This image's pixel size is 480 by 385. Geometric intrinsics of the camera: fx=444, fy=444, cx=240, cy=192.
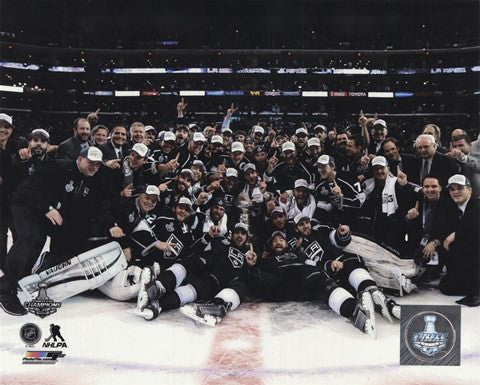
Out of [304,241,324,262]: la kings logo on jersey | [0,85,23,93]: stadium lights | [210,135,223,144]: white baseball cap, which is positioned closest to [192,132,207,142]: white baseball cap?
[210,135,223,144]: white baseball cap

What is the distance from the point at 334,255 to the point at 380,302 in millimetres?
497

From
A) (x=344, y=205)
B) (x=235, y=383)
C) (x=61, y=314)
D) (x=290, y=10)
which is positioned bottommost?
(x=235, y=383)

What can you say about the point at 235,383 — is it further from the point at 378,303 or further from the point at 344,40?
the point at 344,40

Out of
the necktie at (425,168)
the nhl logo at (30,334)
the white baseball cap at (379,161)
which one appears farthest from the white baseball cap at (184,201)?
the necktie at (425,168)

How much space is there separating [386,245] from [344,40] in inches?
66.6

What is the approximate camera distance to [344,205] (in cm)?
361

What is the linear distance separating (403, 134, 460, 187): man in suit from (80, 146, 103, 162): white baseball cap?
243 centimetres

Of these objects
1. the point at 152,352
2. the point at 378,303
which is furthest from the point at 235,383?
the point at 378,303

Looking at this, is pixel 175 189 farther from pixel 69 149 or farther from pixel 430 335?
pixel 430 335

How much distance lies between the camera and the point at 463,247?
3.46m

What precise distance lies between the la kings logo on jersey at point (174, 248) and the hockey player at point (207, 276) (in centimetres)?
8

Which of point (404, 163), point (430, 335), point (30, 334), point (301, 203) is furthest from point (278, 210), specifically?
point (30, 334)

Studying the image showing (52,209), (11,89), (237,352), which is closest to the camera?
(237,352)

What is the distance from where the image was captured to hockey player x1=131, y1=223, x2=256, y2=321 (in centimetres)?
333
